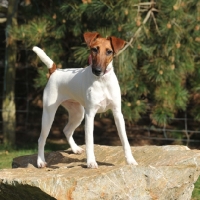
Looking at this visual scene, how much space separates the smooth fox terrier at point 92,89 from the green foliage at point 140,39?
206 cm

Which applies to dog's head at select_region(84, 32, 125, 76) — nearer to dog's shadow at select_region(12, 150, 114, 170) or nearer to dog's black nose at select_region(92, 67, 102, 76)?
dog's black nose at select_region(92, 67, 102, 76)

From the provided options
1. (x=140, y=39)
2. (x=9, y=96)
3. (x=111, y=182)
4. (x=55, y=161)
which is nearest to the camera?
(x=111, y=182)

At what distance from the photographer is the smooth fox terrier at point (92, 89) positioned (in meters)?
4.61

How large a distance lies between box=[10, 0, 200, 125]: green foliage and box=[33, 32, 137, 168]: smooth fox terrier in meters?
2.06

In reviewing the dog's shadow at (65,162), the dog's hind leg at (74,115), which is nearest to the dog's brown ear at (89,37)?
the dog's hind leg at (74,115)

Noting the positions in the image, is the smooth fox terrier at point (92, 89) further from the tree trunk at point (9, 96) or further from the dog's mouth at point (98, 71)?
the tree trunk at point (9, 96)

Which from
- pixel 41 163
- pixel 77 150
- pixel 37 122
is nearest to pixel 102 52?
pixel 41 163

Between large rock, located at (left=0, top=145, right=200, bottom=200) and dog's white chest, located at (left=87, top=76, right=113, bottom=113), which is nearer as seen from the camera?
large rock, located at (left=0, top=145, right=200, bottom=200)

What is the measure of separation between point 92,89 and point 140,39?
276cm

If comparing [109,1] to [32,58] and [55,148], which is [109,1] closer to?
[32,58]

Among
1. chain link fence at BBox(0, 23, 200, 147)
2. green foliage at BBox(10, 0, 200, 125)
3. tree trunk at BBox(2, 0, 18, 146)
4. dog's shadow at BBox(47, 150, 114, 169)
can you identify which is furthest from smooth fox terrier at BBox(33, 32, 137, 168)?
tree trunk at BBox(2, 0, 18, 146)

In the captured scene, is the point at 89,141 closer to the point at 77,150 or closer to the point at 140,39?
the point at 77,150

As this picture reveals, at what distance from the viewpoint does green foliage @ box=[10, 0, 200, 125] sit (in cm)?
732

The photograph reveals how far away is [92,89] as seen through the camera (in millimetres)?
4789
